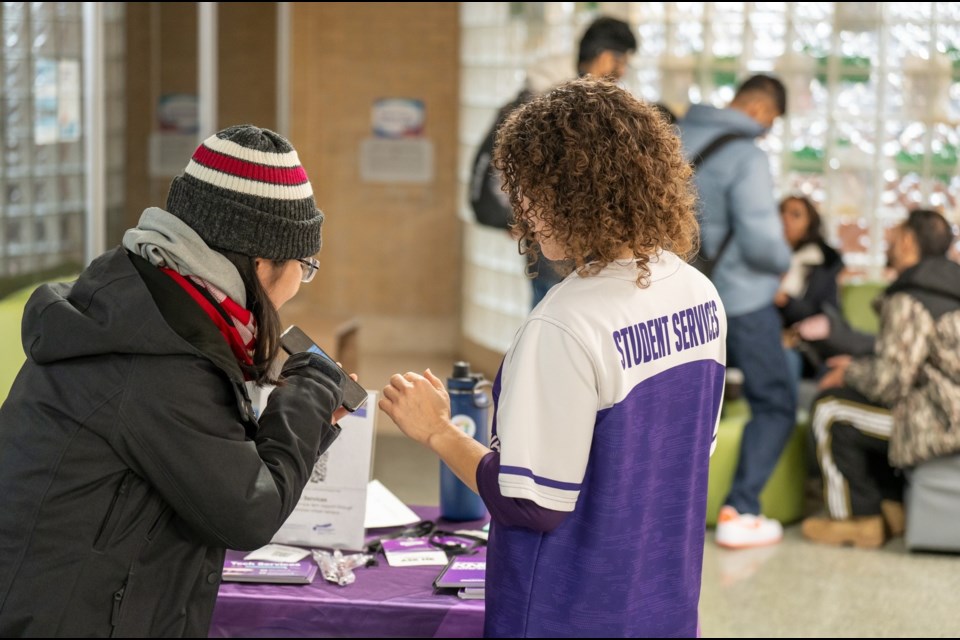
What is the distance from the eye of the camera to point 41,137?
16.9 feet

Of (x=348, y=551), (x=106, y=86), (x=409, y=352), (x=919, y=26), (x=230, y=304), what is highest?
(x=919, y=26)

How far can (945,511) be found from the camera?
4477 millimetres

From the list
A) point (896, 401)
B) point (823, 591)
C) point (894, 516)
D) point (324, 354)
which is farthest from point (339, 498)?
point (894, 516)

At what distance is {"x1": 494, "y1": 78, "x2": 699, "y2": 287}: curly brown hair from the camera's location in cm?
162

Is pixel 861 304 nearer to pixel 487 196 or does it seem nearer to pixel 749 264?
pixel 749 264

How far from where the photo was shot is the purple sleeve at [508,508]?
160 centimetres

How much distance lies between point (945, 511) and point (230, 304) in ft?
11.9

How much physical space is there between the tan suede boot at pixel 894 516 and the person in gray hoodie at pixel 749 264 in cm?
50

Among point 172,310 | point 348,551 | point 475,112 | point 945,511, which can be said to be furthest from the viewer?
point 475,112

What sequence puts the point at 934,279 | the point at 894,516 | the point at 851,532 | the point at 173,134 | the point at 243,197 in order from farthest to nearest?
the point at 173,134
the point at 894,516
the point at 851,532
the point at 934,279
the point at 243,197

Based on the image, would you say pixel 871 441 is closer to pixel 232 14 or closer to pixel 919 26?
pixel 919 26

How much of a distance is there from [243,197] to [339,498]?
30.7 inches

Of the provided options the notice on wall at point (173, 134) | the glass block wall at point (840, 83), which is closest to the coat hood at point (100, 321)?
the notice on wall at point (173, 134)

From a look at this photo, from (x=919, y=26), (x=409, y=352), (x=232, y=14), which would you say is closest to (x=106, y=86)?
(x=232, y=14)
